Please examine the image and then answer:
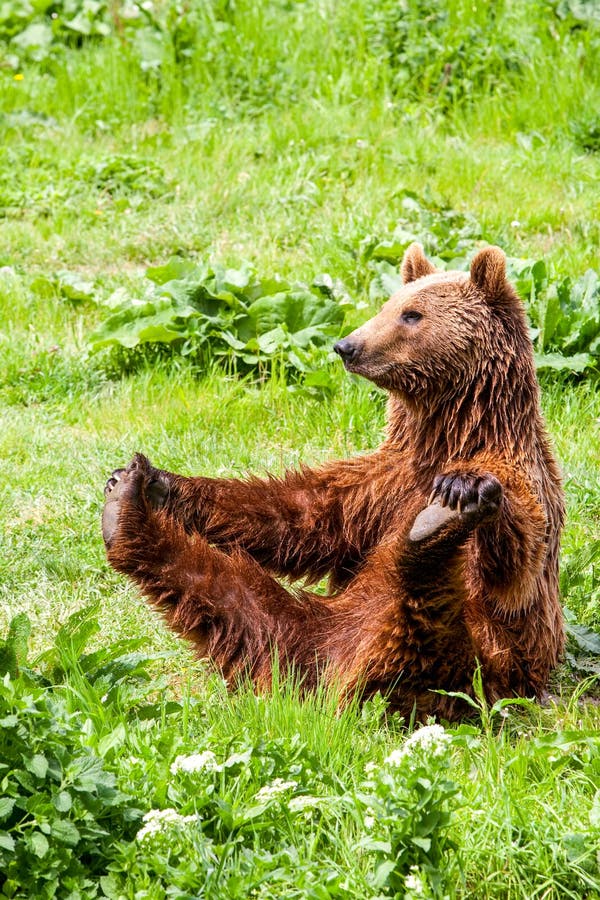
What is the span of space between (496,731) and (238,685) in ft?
2.94

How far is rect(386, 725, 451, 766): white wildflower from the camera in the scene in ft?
10.8

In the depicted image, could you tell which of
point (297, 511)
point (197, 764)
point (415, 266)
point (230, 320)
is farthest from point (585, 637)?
point (230, 320)

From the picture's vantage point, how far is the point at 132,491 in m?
4.46

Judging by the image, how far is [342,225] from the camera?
337 inches

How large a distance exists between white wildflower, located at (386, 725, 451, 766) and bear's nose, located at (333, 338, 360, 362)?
1.63 meters

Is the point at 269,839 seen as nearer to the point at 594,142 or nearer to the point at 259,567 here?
the point at 259,567

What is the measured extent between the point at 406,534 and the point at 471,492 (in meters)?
0.27

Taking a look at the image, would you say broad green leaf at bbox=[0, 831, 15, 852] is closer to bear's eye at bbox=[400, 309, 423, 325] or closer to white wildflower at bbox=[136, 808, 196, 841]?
white wildflower at bbox=[136, 808, 196, 841]

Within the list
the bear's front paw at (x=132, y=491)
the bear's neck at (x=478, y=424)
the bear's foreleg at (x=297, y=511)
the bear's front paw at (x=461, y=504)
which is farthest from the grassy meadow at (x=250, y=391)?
the bear's neck at (x=478, y=424)

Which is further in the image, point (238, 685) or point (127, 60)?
point (127, 60)

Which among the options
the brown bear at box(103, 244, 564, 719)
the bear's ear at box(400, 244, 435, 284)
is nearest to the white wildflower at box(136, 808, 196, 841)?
the brown bear at box(103, 244, 564, 719)

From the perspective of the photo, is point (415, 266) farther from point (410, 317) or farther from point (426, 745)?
point (426, 745)

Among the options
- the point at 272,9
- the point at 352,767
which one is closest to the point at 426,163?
the point at 272,9

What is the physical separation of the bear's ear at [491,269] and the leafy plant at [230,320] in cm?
255
